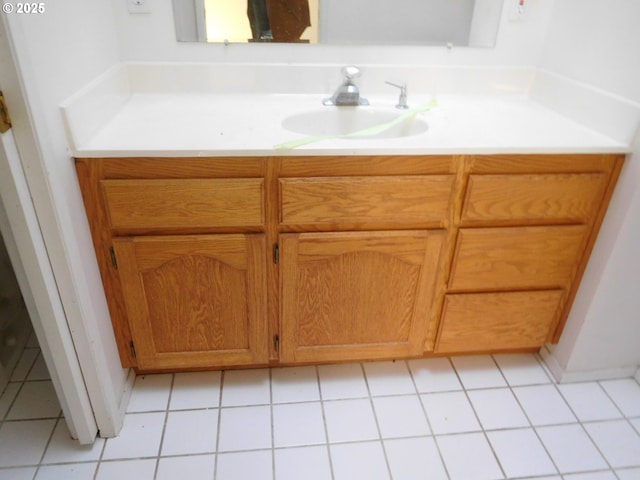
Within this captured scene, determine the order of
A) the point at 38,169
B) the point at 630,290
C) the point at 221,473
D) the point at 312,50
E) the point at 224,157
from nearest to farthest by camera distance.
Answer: the point at 38,169 < the point at 224,157 < the point at 221,473 < the point at 630,290 < the point at 312,50

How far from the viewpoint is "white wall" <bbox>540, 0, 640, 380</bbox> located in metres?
1.26

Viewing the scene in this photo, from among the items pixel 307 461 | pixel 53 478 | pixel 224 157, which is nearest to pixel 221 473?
pixel 307 461

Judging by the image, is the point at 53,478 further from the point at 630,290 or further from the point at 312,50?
the point at 630,290

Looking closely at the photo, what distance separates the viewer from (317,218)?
1228mm

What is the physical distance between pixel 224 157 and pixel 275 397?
30.8 inches

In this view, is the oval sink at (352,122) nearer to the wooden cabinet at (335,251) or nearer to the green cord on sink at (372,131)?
the green cord on sink at (372,131)

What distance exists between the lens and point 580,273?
4.71 ft

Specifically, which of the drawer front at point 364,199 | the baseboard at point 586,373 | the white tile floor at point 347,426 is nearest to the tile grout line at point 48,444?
the white tile floor at point 347,426

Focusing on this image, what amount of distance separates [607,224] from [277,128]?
0.97 m

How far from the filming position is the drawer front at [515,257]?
1321 mm

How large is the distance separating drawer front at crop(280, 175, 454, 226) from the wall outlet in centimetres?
74

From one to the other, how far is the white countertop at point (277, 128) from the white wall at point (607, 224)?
134 millimetres

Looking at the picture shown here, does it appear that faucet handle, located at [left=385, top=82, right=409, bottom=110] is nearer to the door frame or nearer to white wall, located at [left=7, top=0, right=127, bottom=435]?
white wall, located at [left=7, top=0, right=127, bottom=435]

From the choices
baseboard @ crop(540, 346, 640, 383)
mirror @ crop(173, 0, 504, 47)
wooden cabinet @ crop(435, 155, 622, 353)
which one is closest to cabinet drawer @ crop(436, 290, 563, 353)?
wooden cabinet @ crop(435, 155, 622, 353)
